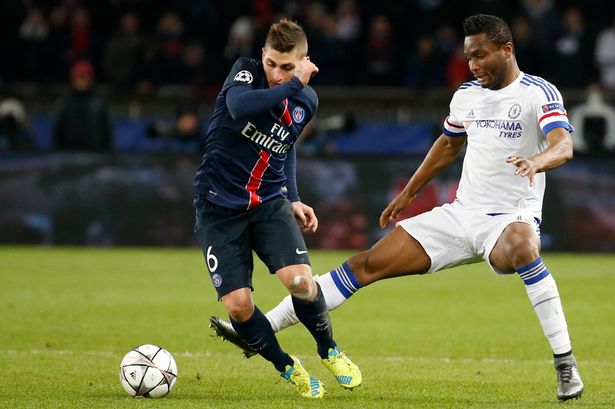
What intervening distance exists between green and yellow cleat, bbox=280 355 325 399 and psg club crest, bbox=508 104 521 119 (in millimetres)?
1909

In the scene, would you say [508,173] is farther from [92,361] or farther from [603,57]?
[603,57]

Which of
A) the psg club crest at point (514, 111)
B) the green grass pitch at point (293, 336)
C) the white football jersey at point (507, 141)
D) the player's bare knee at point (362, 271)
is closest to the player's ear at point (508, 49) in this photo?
the white football jersey at point (507, 141)

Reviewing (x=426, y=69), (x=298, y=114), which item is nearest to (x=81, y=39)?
(x=426, y=69)

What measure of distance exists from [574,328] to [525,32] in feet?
28.6

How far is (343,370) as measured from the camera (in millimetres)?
6746

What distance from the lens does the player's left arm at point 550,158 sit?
6.18 m

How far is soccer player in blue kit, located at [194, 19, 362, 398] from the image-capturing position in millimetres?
6590

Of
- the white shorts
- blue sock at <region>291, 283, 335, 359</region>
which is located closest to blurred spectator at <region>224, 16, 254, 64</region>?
the white shorts

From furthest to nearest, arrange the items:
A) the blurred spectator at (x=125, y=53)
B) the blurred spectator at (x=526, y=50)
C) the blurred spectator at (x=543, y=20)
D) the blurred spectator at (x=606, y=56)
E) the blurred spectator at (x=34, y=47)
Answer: the blurred spectator at (x=34, y=47) → the blurred spectator at (x=125, y=53) → the blurred spectator at (x=543, y=20) → the blurred spectator at (x=606, y=56) → the blurred spectator at (x=526, y=50)

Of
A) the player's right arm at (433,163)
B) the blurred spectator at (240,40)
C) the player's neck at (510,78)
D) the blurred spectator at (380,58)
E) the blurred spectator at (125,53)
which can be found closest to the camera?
the player's neck at (510,78)

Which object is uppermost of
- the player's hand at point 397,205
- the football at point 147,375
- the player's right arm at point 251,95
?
the player's right arm at point 251,95

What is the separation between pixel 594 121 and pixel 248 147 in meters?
Result: 10.7

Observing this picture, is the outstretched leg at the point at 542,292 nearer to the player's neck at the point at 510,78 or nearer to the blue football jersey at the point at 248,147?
the player's neck at the point at 510,78

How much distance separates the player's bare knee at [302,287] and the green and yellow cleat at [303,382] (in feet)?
1.29
